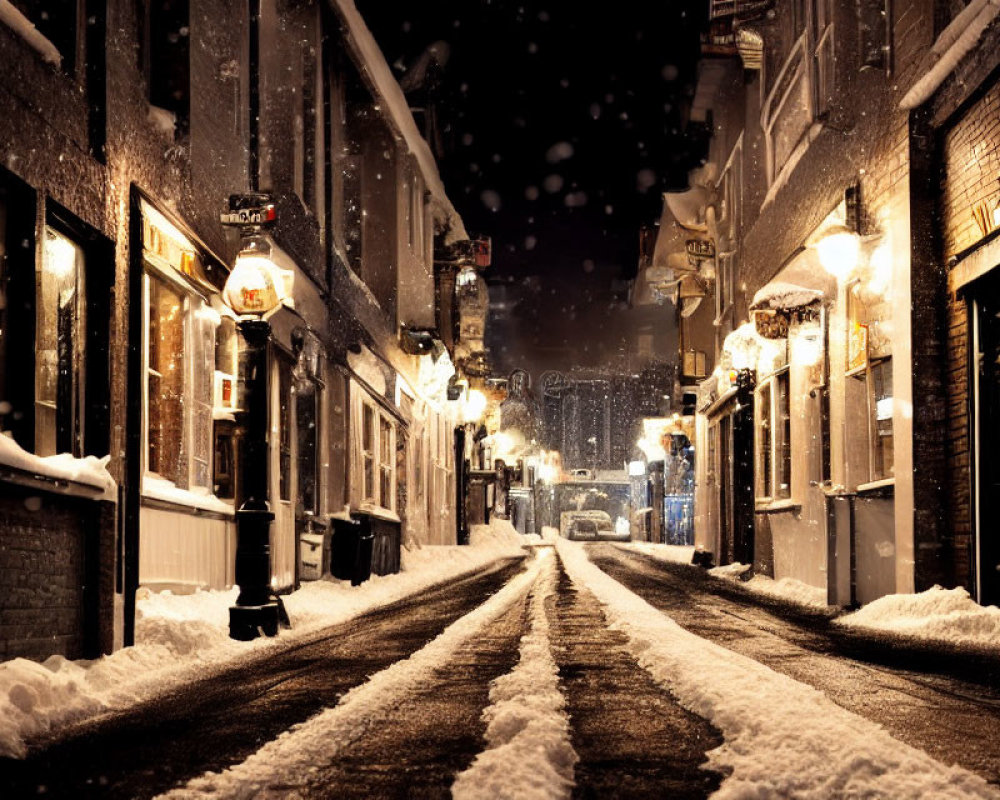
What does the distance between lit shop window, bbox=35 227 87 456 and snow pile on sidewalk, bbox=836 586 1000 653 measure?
6122mm

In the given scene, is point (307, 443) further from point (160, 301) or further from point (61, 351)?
point (61, 351)

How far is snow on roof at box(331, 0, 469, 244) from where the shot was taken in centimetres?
1733

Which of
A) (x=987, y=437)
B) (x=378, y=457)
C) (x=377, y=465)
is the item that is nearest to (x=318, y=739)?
(x=987, y=437)

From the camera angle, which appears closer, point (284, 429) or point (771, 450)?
point (284, 429)

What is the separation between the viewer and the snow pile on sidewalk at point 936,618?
781cm

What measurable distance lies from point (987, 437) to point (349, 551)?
27.0ft

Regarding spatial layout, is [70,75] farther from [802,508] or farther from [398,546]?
[398,546]

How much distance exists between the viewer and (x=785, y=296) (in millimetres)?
14398

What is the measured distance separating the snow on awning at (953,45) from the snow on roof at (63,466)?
7552 millimetres

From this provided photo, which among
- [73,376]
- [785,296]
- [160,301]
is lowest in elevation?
[73,376]

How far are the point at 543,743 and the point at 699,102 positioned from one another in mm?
23869

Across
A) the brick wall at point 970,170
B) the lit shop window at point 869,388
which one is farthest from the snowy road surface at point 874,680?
the brick wall at point 970,170

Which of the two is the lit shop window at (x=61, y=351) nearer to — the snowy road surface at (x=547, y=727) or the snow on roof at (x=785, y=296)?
the snowy road surface at (x=547, y=727)

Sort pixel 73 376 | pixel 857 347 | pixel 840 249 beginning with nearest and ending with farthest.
Answer: 1. pixel 73 376
2. pixel 840 249
3. pixel 857 347
